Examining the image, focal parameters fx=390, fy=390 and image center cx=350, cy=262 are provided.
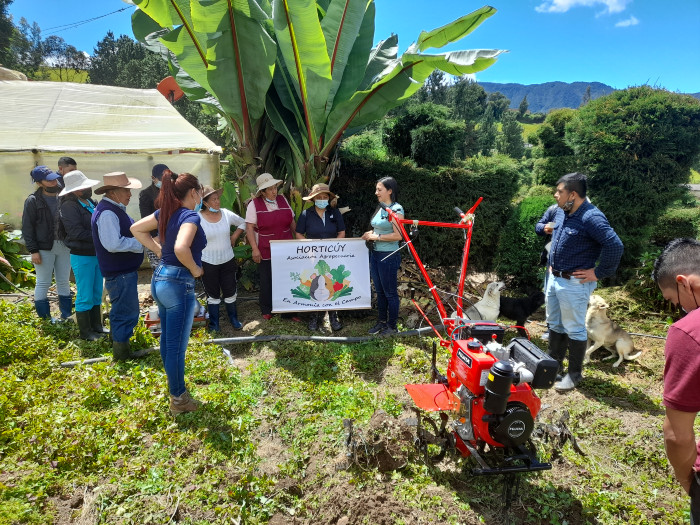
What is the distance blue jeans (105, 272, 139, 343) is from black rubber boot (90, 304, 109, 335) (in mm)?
929

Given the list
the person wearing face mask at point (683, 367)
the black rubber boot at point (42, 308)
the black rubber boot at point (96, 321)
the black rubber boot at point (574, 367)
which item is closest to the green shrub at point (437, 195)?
the black rubber boot at point (574, 367)

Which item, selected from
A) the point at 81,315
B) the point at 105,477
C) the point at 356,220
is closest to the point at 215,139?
the point at 356,220

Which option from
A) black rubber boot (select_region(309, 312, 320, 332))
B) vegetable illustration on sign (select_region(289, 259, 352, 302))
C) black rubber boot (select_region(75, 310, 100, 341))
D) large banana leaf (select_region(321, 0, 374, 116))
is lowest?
black rubber boot (select_region(309, 312, 320, 332))

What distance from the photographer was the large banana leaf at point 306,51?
4.62 meters

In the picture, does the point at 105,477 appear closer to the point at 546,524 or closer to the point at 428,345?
the point at 546,524

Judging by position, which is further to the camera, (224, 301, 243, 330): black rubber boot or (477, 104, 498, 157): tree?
(477, 104, 498, 157): tree

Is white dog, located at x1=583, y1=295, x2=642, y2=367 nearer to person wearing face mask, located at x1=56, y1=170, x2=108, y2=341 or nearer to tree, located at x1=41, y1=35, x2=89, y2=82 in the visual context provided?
person wearing face mask, located at x1=56, y1=170, x2=108, y2=341

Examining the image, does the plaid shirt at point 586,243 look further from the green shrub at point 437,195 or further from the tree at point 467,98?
the tree at point 467,98

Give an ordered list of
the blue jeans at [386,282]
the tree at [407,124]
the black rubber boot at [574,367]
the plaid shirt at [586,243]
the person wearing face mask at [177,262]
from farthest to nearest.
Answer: the tree at [407,124] < the blue jeans at [386,282] < the black rubber boot at [574,367] < the plaid shirt at [586,243] < the person wearing face mask at [177,262]

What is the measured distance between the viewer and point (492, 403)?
238cm

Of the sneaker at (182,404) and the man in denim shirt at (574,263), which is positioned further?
the man in denim shirt at (574,263)

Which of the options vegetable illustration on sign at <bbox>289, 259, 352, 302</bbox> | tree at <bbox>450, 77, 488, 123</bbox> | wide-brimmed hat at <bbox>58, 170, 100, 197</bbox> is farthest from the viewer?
tree at <bbox>450, 77, 488, 123</bbox>

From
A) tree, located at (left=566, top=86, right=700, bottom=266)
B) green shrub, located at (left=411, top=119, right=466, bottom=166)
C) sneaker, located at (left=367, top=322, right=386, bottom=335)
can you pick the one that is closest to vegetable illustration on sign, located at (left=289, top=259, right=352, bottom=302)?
sneaker, located at (left=367, top=322, right=386, bottom=335)

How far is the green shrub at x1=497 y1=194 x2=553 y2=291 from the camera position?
6.52 metres
